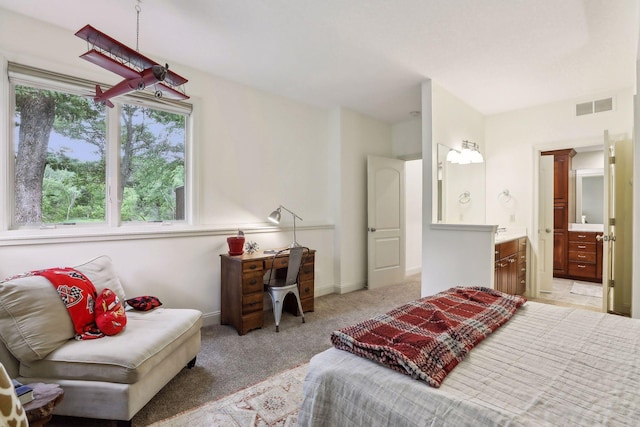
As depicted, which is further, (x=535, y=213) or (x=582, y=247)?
(x=582, y=247)

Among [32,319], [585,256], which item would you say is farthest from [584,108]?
[32,319]

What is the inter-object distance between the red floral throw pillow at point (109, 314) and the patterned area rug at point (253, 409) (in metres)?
0.60

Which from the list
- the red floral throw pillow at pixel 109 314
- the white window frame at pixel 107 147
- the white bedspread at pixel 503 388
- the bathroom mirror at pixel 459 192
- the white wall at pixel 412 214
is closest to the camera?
the white bedspread at pixel 503 388

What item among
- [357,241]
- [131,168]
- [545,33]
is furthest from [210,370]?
[545,33]

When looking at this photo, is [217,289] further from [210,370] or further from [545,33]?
[545,33]

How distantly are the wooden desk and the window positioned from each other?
815 mm

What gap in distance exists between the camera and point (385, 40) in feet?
8.53

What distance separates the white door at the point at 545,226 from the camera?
14.2 feet

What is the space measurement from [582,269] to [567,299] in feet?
4.93

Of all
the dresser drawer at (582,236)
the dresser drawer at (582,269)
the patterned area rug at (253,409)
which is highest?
the dresser drawer at (582,236)

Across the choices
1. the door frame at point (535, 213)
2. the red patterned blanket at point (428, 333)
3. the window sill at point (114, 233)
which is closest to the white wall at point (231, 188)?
the window sill at point (114, 233)

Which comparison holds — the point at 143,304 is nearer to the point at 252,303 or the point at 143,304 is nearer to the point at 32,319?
the point at 32,319

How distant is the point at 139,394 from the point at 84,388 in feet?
A: 0.87

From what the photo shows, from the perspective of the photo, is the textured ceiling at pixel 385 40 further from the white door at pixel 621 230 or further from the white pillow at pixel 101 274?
the white pillow at pixel 101 274
